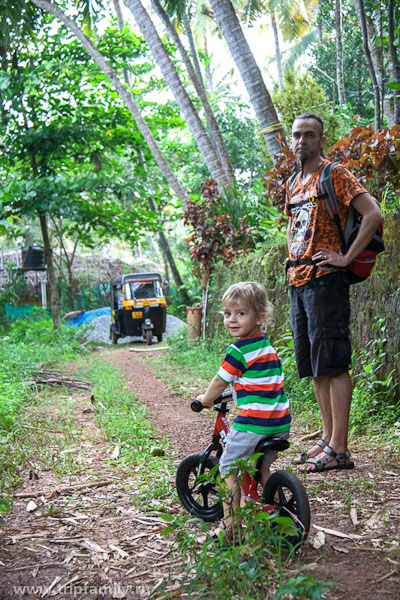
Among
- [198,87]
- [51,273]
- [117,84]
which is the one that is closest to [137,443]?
[117,84]

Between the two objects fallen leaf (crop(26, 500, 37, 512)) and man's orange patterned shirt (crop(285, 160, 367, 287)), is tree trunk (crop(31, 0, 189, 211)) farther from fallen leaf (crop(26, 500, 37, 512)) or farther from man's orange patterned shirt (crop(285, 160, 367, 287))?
fallen leaf (crop(26, 500, 37, 512))

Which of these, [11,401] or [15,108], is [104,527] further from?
[15,108]

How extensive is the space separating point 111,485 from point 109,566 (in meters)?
1.21

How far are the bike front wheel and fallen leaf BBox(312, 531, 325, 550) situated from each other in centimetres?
57

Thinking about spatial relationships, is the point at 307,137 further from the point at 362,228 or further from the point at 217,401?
the point at 217,401

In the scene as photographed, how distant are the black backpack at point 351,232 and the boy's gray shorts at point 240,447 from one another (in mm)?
1415

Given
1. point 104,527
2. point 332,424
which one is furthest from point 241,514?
point 332,424

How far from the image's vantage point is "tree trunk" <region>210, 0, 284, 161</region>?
8.05 metres

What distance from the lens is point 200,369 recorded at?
28.8ft

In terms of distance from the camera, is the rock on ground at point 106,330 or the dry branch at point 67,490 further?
the rock on ground at point 106,330

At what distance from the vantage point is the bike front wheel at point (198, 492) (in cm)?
304

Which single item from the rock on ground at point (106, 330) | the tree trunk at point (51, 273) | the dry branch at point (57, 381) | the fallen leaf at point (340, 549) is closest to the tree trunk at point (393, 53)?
the fallen leaf at point (340, 549)

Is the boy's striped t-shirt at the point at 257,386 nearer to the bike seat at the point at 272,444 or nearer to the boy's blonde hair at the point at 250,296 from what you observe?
the bike seat at the point at 272,444

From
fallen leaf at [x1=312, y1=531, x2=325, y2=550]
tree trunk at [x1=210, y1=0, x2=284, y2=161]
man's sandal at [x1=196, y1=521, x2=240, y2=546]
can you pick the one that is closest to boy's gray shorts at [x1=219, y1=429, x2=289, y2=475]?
man's sandal at [x1=196, y1=521, x2=240, y2=546]
